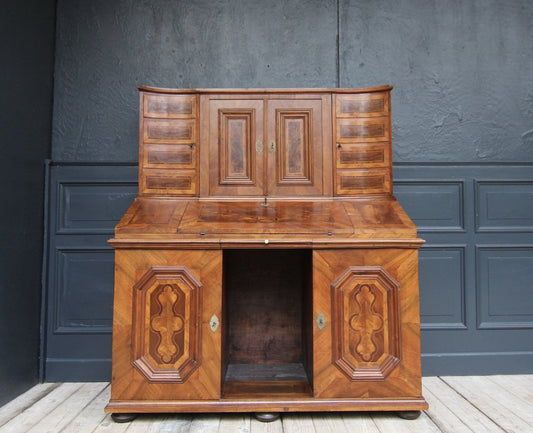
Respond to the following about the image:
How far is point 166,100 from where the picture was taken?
222 centimetres

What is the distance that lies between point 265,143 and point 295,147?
18 centimetres

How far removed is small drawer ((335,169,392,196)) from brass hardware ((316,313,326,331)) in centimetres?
72

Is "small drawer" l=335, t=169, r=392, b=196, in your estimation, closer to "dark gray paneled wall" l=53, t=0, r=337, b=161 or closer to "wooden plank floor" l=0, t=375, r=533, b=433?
"dark gray paneled wall" l=53, t=0, r=337, b=161

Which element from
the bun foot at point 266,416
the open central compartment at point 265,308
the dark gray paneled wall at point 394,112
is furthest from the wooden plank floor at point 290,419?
the open central compartment at point 265,308

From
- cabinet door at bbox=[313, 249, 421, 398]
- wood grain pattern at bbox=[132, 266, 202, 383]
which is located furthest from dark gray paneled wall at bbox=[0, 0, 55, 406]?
cabinet door at bbox=[313, 249, 421, 398]

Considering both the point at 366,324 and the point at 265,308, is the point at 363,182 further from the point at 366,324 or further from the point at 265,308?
the point at 265,308

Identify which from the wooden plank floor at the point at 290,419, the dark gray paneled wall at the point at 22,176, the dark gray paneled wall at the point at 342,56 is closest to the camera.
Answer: the wooden plank floor at the point at 290,419

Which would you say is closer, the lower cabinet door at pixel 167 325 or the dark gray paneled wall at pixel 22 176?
the lower cabinet door at pixel 167 325

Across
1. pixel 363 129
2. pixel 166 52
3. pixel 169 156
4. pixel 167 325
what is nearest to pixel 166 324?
pixel 167 325

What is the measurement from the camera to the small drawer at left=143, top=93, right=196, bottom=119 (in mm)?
2201

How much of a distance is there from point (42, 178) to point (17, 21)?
95 centimetres

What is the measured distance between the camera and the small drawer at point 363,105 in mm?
2207

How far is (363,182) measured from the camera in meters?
2.20

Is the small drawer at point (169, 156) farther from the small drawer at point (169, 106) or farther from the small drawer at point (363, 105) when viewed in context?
the small drawer at point (363, 105)
